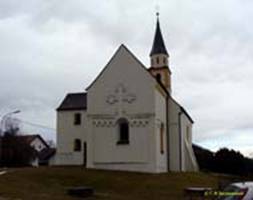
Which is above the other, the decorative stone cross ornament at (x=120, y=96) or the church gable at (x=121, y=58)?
the church gable at (x=121, y=58)

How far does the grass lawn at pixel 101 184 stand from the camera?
29.8 meters

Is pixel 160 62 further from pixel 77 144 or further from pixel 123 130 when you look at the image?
pixel 123 130

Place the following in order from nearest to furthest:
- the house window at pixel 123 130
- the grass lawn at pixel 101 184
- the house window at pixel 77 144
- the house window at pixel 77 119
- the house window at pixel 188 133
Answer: the grass lawn at pixel 101 184 < the house window at pixel 123 130 < the house window at pixel 188 133 < the house window at pixel 77 144 < the house window at pixel 77 119

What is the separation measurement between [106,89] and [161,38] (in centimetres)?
2293

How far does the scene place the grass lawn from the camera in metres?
29.8

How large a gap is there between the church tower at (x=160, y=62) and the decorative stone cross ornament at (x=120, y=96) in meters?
18.8

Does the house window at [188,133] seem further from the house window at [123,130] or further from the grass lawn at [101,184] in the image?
the grass lawn at [101,184]

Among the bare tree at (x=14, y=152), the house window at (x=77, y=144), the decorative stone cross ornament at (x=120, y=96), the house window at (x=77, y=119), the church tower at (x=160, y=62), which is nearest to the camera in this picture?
the decorative stone cross ornament at (x=120, y=96)

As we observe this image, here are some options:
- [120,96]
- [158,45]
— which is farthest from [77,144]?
[158,45]

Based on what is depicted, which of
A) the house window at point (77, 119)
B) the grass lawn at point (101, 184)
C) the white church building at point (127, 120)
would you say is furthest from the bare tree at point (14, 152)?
the grass lawn at point (101, 184)

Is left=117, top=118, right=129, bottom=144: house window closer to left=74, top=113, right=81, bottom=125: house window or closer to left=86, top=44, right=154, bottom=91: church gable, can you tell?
left=86, top=44, right=154, bottom=91: church gable

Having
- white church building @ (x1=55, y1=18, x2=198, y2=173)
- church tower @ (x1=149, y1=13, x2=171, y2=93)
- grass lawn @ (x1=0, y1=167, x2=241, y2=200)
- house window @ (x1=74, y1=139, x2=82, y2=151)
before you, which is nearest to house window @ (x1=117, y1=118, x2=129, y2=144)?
white church building @ (x1=55, y1=18, x2=198, y2=173)

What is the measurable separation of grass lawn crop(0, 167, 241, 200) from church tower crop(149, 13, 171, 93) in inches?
893

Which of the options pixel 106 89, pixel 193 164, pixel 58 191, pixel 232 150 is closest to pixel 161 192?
pixel 58 191
